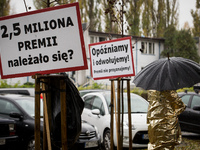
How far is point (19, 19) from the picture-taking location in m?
4.12

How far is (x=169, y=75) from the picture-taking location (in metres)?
5.57

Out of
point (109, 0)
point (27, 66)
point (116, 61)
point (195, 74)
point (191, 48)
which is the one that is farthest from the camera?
point (191, 48)

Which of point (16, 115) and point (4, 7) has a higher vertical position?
point (4, 7)

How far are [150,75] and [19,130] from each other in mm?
3914

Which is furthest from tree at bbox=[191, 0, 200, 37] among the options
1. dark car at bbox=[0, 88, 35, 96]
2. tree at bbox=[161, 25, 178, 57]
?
dark car at bbox=[0, 88, 35, 96]

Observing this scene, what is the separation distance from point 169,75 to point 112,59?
1.21m

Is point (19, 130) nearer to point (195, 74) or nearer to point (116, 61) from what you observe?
point (116, 61)

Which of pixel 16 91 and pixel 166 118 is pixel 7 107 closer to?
pixel 166 118

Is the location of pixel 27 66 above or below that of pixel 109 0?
below

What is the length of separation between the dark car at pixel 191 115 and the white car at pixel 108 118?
205 cm

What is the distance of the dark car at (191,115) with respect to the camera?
1080 cm

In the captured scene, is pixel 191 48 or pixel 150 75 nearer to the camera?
pixel 150 75

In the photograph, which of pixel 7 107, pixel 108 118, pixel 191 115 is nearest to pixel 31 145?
pixel 7 107

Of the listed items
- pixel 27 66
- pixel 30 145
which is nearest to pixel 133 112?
pixel 30 145
